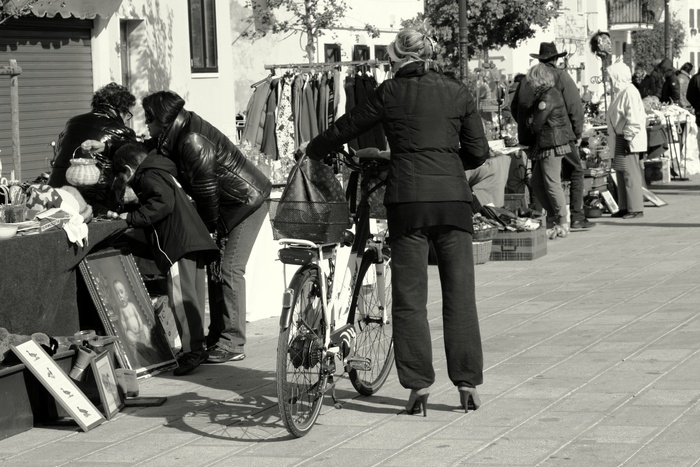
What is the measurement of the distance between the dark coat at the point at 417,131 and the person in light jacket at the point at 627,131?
9.14 meters

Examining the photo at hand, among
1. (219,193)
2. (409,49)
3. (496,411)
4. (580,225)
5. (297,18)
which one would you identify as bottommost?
(496,411)

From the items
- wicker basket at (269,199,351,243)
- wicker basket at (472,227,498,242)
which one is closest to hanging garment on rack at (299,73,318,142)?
wicker basket at (472,227,498,242)

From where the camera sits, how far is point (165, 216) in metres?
7.85

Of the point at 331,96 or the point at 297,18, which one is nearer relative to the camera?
the point at 331,96

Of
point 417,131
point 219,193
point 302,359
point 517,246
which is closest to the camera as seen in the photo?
point 302,359

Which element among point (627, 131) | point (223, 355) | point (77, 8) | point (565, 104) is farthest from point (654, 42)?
point (223, 355)

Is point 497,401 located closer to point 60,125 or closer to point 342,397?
point 342,397

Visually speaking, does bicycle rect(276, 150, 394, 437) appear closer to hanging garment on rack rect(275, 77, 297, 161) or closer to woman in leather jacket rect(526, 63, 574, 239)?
woman in leather jacket rect(526, 63, 574, 239)

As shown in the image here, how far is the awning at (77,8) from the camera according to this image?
1540 centimetres

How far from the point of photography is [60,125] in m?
17.2

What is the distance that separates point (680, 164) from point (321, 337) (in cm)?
1564

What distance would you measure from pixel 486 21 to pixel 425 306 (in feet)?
112

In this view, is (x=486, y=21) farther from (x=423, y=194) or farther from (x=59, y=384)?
(x=59, y=384)

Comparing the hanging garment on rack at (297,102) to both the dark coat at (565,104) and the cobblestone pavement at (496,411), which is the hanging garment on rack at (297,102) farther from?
the cobblestone pavement at (496,411)
